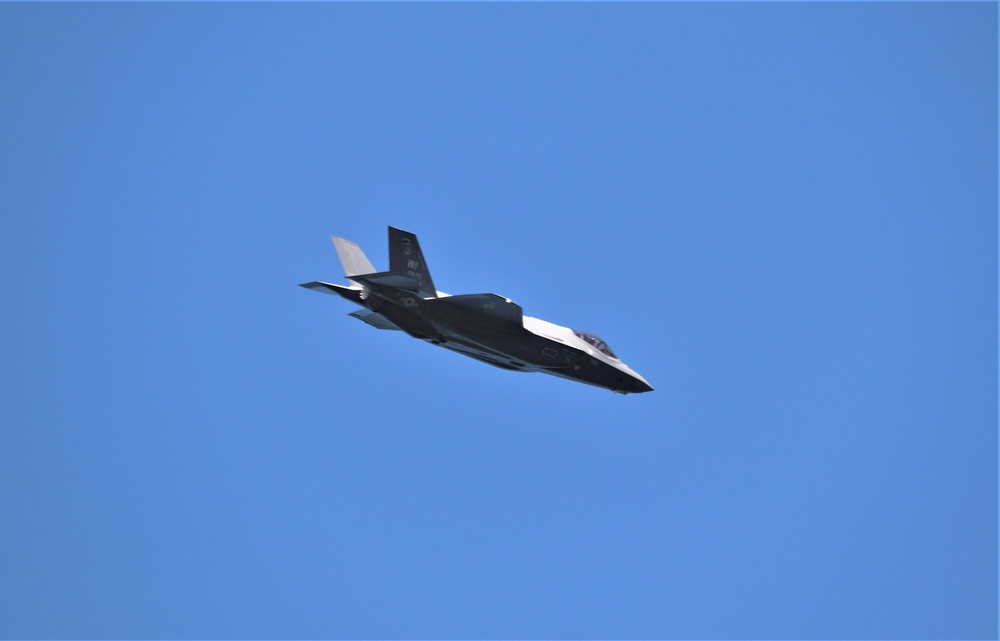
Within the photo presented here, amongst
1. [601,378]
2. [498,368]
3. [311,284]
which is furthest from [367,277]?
[601,378]

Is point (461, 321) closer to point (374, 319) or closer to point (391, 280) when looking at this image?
point (391, 280)

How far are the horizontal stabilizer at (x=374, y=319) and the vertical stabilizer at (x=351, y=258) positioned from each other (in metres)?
1.77

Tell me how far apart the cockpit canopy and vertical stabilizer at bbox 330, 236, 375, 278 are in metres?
9.42

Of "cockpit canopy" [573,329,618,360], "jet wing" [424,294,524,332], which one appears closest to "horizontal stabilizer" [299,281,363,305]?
"jet wing" [424,294,524,332]

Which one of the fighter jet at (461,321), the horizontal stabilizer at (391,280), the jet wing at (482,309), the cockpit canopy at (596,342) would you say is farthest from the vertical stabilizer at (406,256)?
the cockpit canopy at (596,342)

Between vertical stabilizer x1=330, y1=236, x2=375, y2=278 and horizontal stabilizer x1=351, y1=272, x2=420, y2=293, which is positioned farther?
vertical stabilizer x1=330, y1=236, x2=375, y2=278

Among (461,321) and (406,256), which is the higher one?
(406,256)

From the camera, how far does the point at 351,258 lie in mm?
46000

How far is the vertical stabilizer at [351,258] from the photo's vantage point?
45.6m

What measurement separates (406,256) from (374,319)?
14.9 ft

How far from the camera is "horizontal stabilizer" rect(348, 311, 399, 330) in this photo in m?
45.7

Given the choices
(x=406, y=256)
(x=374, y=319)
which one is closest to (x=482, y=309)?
(x=406, y=256)

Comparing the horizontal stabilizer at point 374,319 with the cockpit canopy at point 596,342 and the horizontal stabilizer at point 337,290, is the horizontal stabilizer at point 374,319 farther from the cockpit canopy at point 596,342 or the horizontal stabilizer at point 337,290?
the cockpit canopy at point 596,342

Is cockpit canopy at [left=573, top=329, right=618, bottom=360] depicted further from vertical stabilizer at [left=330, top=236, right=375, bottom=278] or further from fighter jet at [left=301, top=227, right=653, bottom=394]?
vertical stabilizer at [left=330, top=236, right=375, bottom=278]
